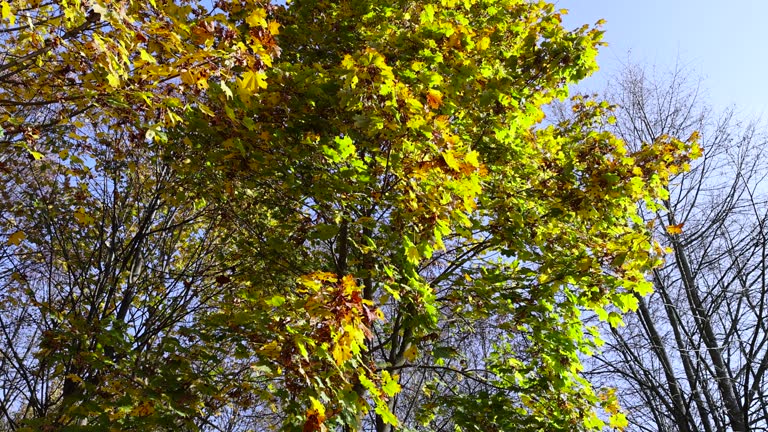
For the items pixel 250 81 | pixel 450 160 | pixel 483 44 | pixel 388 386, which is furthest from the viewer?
pixel 483 44

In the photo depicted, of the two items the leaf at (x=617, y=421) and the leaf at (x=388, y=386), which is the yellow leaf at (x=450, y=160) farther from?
the leaf at (x=617, y=421)

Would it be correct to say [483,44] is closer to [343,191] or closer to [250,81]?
[343,191]

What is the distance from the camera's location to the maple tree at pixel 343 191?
281 cm

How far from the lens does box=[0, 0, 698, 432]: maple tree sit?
2.81m

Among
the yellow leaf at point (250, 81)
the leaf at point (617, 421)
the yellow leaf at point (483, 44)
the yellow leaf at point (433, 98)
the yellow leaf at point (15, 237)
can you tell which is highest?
the yellow leaf at point (483, 44)

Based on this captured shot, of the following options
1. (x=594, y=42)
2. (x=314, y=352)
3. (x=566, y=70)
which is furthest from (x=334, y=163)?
(x=594, y=42)

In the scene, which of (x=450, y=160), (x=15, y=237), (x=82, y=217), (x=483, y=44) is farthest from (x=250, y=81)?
(x=15, y=237)

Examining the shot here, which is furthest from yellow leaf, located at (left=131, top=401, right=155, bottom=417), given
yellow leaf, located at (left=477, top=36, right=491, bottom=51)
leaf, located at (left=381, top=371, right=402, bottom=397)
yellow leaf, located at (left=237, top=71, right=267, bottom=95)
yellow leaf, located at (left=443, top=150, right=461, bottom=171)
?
yellow leaf, located at (left=477, top=36, right=491, bottom=51)

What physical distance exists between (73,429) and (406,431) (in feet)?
7.91

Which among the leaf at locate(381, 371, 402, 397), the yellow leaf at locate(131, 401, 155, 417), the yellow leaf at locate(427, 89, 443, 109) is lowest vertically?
the yellow leaf at locate(131, 401, 155, 417)

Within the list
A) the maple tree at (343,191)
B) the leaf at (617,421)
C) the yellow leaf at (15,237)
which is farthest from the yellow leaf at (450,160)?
the yellow leaf at (15,237)

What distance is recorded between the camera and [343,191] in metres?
3.51

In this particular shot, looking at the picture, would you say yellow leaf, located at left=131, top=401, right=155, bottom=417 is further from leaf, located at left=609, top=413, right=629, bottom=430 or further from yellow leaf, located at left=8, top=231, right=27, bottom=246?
leaf, located at left=609, top=413, right=629, bottom=430

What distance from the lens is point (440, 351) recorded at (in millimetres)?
3744
